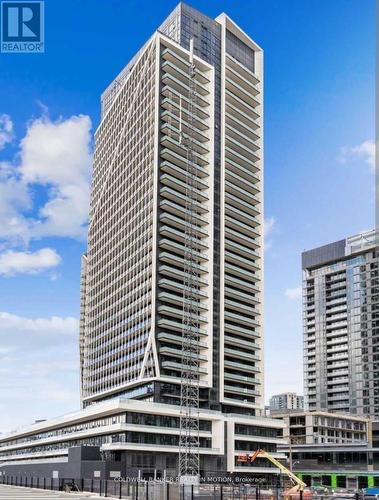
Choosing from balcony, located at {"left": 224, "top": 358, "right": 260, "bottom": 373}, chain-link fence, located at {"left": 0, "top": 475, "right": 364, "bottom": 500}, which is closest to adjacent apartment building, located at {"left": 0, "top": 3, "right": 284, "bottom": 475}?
balcony, located at {"left": 224, "top": 358, "right": 260, "bottom": 373}

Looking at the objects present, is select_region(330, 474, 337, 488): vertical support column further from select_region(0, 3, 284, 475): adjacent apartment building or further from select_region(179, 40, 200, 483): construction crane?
select_region(179, 40, 200, 483): construction crane

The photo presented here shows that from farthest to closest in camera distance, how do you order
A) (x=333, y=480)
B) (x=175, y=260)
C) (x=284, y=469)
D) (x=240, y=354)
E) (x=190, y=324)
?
1. (x=333, y=480)
2. (x=240, y=354)
3. (x=175, y=260)
4. (x=190, y=324)
5. (x=284, y=469)

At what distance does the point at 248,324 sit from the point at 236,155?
38.2 metres

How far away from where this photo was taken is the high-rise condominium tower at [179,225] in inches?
5128

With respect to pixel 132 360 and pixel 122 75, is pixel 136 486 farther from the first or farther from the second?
pixel 122 75

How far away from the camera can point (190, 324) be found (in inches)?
5157

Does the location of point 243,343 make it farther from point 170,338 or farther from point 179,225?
point 179,225

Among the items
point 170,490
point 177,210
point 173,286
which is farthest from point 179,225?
point 170,490

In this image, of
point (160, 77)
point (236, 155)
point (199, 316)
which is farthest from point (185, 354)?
point (160, 77)

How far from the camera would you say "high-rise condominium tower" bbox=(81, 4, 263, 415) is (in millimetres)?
130250

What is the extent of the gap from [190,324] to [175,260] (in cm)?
1294

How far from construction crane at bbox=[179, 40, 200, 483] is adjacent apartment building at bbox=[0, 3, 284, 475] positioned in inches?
37.2

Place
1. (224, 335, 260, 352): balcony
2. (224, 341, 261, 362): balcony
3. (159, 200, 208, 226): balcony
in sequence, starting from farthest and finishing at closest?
1. (224, 335, 260, 352): balcony
2. (224, 341, 261, 362): balcony
3. (159, 200, 208, 226): balcony

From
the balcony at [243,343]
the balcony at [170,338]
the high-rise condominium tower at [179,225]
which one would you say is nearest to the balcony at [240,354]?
the high-rise condominium tower at [179,225]
